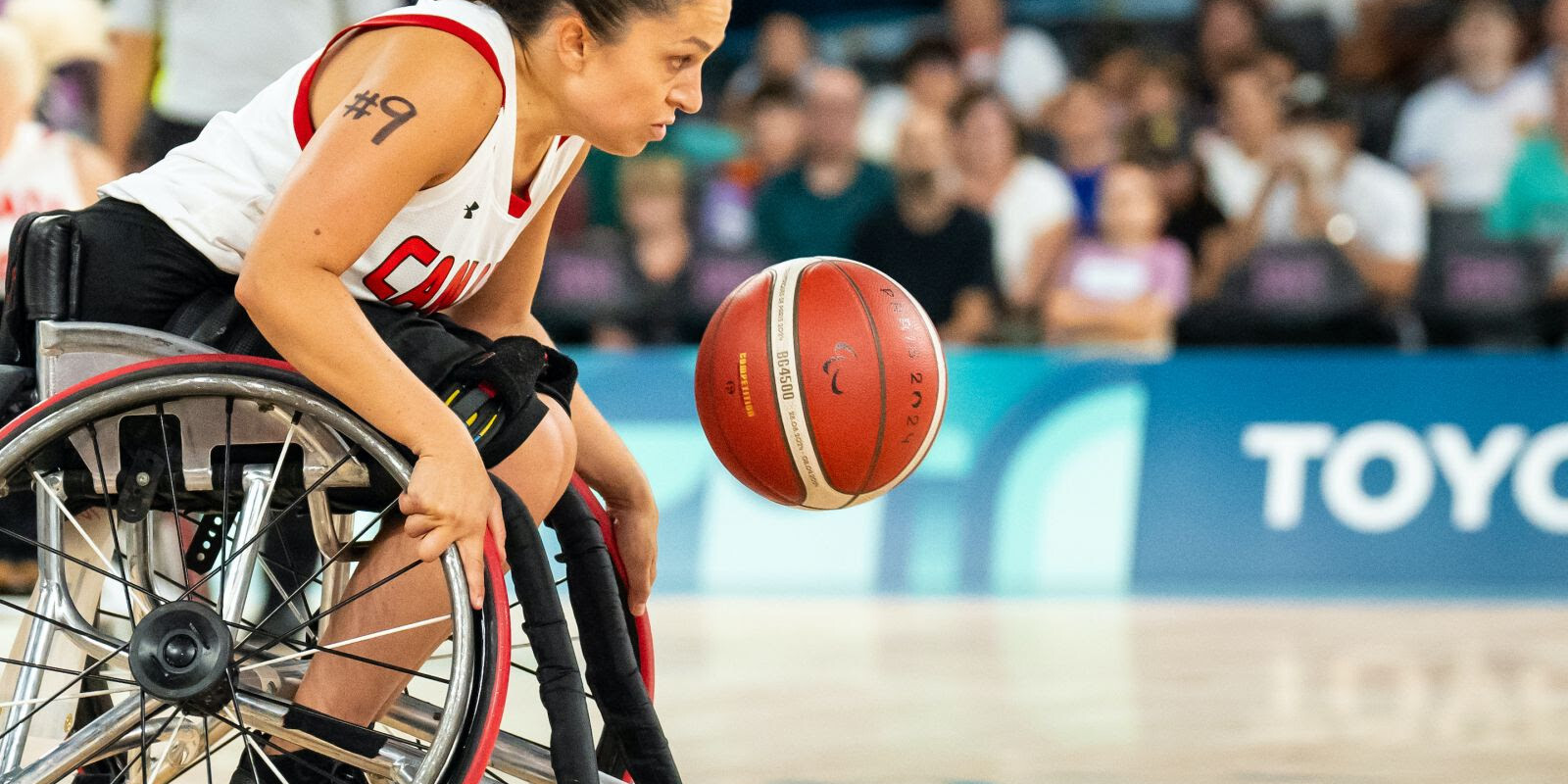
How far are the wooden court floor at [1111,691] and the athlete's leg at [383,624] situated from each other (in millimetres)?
1034

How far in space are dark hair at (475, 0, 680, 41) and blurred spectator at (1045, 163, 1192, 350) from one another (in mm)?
4244

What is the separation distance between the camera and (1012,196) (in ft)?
21.9

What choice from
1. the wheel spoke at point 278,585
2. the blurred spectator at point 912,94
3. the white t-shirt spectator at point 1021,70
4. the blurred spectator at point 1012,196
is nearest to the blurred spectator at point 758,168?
the blurred spectator at point 912,94

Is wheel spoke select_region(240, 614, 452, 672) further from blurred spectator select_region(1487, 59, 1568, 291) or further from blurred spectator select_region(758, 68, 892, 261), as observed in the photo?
blurred spectator select_region(1487, 59, 1568, 291)

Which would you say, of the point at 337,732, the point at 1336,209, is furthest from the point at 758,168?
the point at 337,732

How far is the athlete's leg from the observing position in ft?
6.77

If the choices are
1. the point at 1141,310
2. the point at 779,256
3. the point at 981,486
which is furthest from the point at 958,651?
the point at 779,256

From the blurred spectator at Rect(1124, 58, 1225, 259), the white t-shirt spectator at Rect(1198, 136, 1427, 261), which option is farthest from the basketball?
the blurred spectator at Rect(1124, 58, 1225, 259)

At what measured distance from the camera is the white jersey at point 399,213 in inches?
79.3

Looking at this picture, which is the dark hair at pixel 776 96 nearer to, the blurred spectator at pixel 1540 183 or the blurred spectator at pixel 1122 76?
the blurred spectator at pixel 1122 76

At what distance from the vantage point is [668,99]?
2.10 meters

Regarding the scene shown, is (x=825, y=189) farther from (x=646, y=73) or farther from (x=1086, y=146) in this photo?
(x=646, y=73)

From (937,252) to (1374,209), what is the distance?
59.7 inches

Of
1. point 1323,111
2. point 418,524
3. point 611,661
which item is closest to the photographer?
point 418,524
